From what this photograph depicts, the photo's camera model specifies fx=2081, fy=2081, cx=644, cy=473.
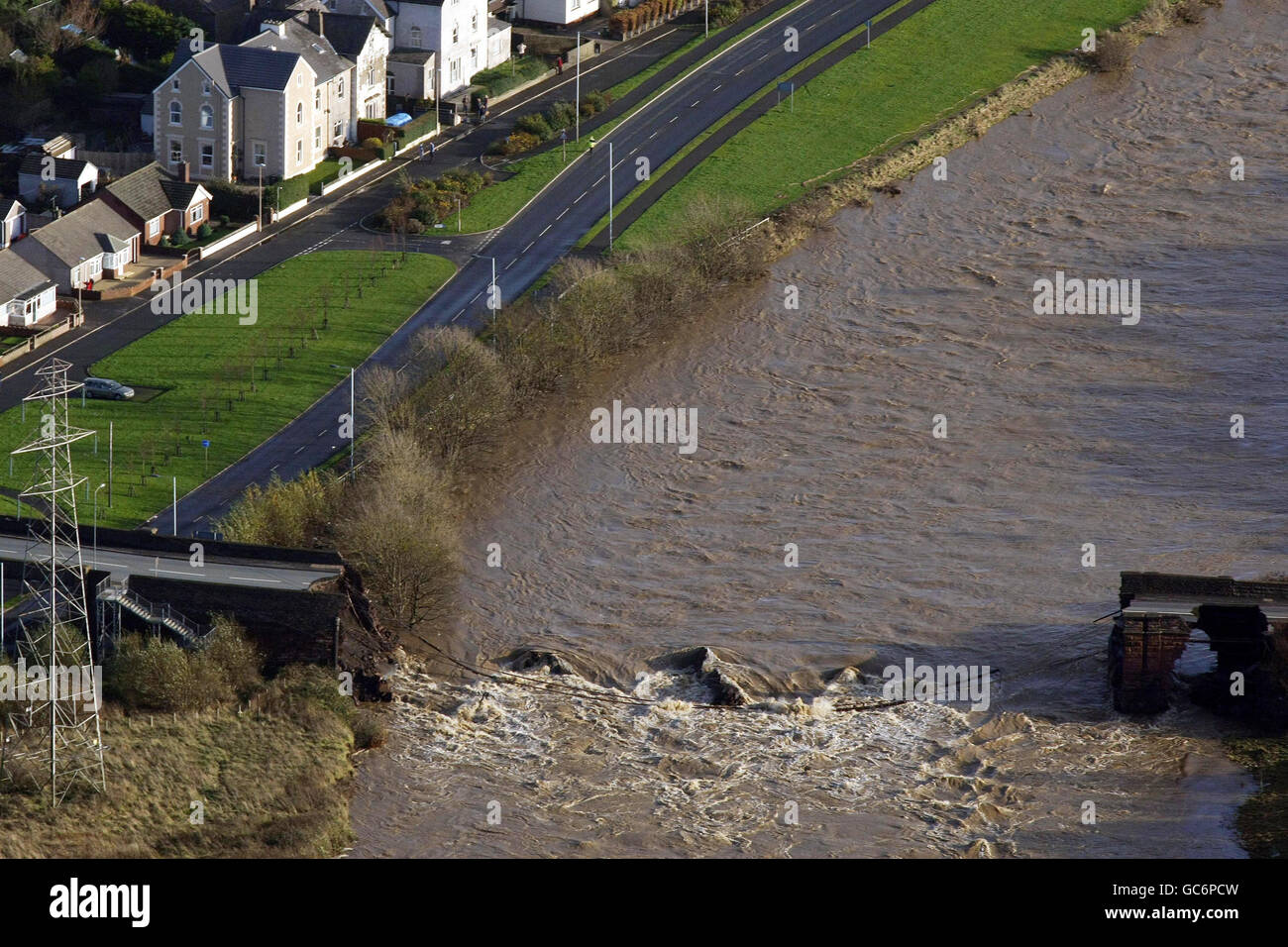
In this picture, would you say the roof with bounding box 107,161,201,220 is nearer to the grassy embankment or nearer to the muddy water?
the muddy water

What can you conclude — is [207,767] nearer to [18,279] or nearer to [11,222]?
[18,279]

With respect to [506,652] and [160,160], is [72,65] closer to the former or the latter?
[160,160]

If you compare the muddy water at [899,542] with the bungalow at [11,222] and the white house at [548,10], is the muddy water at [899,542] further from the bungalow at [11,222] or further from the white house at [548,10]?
the bungalow at [11,222]

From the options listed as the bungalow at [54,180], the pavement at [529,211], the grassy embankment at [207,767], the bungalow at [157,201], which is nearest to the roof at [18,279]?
the pavement at [529,211]

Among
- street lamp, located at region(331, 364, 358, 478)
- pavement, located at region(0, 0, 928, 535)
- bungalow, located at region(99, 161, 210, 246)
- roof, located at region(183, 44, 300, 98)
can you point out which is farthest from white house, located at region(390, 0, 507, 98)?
street lamp, located at region(331, 364, 358, 478)

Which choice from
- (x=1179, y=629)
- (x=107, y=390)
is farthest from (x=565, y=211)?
(x=1179, y=629)
